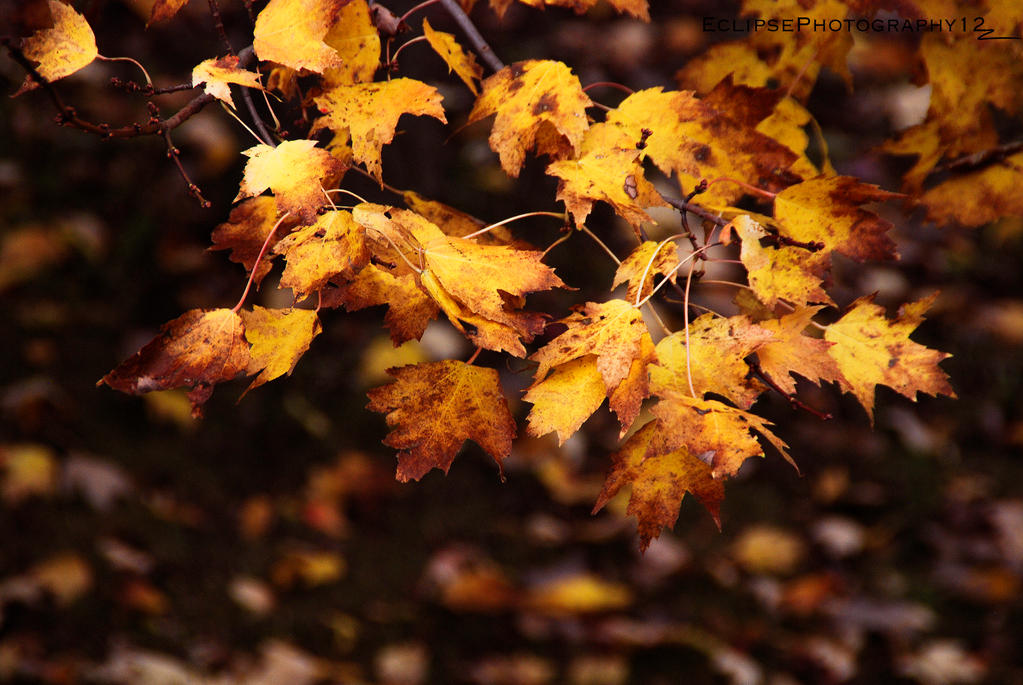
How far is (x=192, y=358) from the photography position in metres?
0.76

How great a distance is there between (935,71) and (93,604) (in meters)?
2.03

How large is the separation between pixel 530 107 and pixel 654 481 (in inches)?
16.0

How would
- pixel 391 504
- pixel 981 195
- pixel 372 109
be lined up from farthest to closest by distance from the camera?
pixel 391 504
pixel 981 195
pixel 372 109

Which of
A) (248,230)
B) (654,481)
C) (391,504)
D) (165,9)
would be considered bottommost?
(391,504)

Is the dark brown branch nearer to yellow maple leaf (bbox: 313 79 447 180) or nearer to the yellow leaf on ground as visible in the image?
yellow maple leaf (bbox: 313 79 447 180)

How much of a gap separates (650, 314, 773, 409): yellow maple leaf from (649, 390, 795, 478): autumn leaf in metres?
0.04

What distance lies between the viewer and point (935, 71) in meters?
1.04

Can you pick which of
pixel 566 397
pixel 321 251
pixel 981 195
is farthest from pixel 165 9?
pixel 981 195

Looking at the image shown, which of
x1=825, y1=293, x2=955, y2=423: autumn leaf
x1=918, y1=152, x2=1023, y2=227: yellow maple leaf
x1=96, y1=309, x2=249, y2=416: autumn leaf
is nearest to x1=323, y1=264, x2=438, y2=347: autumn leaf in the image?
x1=96, y1=309, x2=249, y2=416: autumn leaf

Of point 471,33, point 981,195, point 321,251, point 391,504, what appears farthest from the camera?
point 391,504

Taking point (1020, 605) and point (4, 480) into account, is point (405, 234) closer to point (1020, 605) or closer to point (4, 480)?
point (4, 480)

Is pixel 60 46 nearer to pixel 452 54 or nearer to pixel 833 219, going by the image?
pixel 452 54

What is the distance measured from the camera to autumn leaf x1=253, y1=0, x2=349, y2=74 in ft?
2.52

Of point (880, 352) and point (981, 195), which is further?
point (981, 195)
